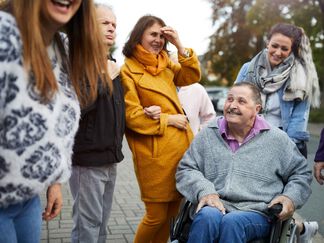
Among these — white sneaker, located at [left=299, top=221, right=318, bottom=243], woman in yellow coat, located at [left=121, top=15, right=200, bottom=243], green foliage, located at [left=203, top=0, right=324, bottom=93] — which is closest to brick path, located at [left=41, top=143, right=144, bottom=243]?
woman in yellow coat, located at [left=121, top=15, right=200, bottom=243]

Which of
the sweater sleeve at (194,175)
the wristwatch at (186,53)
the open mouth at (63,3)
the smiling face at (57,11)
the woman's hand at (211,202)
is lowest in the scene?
the woman's hand at (211,202)

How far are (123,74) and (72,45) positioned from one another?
1227 mm

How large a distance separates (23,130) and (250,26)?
22.3 meters

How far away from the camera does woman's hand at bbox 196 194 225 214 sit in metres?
2.89

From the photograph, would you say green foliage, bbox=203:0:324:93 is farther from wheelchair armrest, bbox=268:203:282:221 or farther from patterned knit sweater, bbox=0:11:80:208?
patterned knit sweater, bbox=0:11:80:208

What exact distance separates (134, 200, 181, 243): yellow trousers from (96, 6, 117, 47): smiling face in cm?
126

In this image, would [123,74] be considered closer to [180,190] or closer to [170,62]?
[170,62]

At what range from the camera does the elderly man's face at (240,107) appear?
3.19 meters

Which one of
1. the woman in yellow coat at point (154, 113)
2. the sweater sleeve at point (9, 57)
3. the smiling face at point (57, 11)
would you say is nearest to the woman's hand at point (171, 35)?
the woman in yellow coat at point (154, 113)

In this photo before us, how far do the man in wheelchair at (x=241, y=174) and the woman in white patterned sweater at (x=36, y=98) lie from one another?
4.02 feet

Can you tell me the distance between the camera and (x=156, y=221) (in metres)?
3.39

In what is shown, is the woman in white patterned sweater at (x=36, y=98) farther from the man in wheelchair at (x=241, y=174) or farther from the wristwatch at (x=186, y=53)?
the wristwatch at (x=186, y=53)

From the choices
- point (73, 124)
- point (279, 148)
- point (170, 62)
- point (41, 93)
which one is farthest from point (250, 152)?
point (41, 93)

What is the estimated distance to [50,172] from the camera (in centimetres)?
174
